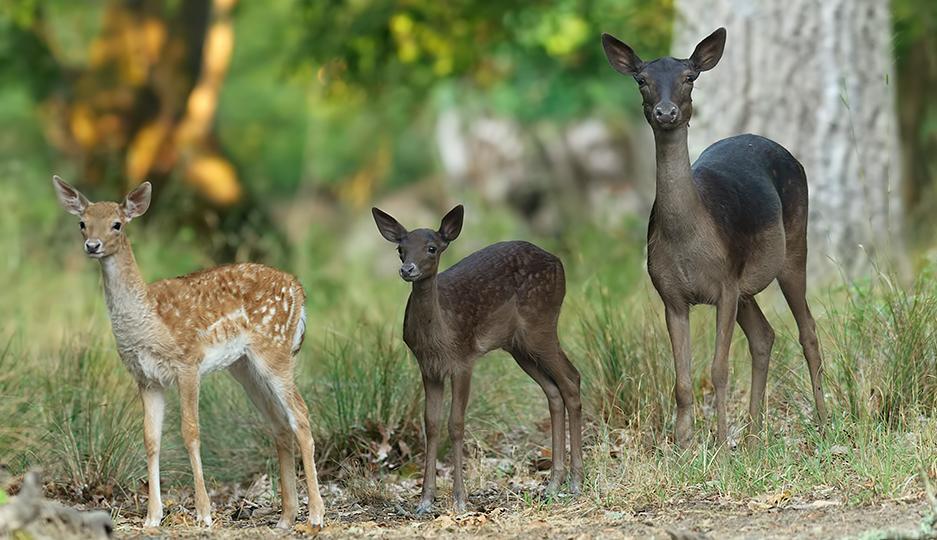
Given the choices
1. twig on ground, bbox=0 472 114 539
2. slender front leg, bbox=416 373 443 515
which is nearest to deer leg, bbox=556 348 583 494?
slender front leg, bbox=416 373 443 515

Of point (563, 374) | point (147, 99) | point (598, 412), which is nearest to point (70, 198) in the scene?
point (563, 374)

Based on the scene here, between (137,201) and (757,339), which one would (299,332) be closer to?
(137,201)

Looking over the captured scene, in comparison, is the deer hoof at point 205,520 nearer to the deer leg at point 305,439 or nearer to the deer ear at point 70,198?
the deer leg at point 305,439

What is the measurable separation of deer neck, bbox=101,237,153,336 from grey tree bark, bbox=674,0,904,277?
5518mm

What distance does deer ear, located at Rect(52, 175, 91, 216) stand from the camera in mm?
7383

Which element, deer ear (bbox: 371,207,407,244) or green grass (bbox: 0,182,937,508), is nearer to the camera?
green grass (bbox: 0,182,937,508)

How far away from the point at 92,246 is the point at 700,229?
2985 millimetres

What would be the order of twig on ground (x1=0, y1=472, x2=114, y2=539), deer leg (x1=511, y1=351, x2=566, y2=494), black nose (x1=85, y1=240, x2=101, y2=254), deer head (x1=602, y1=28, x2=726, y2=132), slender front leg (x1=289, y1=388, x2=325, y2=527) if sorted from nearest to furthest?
twig on ground (x1=0, y1=472, x2=114, y2=539), black nose (x1=85, y1=240, x2=101, y2=254), slender front leg (x1=289, y1=388, x2=325, y2=527), deer head (x1=602, y1=28, x2=726, y2=132), deer leg (x1=511, y1=351, x2=566, y2=494)

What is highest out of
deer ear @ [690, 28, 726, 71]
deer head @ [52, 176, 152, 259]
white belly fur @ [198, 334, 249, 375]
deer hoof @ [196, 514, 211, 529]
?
deer ear @ [690, 28, 726, 71]

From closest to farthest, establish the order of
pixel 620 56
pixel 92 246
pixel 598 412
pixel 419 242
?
pixel 92 246 → pixel 419 242 → pixel 620 56 → pixel 598 412

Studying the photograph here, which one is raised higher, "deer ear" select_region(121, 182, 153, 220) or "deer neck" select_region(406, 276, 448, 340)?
"deer ear" select_region(121, 182, 153, 220)

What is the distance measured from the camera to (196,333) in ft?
23.9

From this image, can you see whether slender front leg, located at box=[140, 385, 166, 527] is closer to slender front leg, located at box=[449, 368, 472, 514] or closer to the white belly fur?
the white belly fur

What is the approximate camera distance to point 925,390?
7.81m
